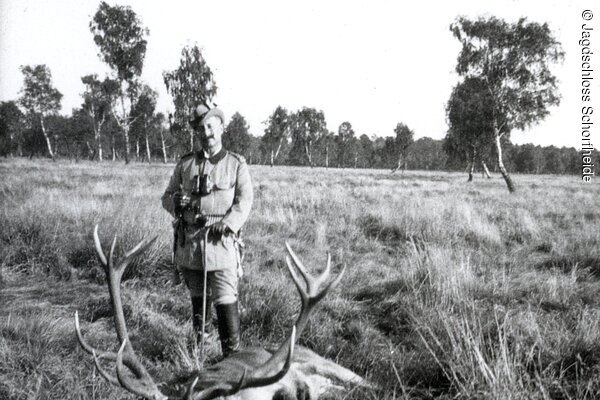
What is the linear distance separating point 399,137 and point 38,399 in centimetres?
5908

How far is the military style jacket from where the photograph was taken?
3.15m

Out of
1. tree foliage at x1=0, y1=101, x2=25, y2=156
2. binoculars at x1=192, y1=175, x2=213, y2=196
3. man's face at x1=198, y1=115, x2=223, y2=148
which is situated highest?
tree foliage at x1=0, y1=101, x2=25, y2=156

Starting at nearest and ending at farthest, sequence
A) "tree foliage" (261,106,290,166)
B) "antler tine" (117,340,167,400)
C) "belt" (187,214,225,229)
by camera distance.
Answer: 1. "antler tine" (117,340,167,400)
2. "belt" (187,214,225,229)
3. "tree foliage" (261,106,290,166)

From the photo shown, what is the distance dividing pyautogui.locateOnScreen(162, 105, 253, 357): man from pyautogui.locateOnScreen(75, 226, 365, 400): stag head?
1.81ft

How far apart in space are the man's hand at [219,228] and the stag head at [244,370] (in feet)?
2.18

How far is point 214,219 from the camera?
3.20 metres

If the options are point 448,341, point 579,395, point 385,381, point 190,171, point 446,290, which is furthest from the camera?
point 446,290

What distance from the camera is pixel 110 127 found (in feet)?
181

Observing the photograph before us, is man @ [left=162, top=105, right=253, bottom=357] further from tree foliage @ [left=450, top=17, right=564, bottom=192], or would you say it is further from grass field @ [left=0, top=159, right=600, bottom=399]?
tree foliage @ [left=450, top=17, right=564, bottom=192]

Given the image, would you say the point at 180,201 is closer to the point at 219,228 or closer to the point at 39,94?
the point at 219,228

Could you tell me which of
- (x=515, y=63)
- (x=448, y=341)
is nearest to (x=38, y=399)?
(x=448, y=341)

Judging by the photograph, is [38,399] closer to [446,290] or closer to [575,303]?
[446,290]

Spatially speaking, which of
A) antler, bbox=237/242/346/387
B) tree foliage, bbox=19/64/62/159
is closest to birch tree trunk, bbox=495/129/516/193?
antler, bbox=237/242/346/387

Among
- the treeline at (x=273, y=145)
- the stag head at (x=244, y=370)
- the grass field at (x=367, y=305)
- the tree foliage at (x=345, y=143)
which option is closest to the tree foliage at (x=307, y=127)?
the treeline at (x=273, y=145)
